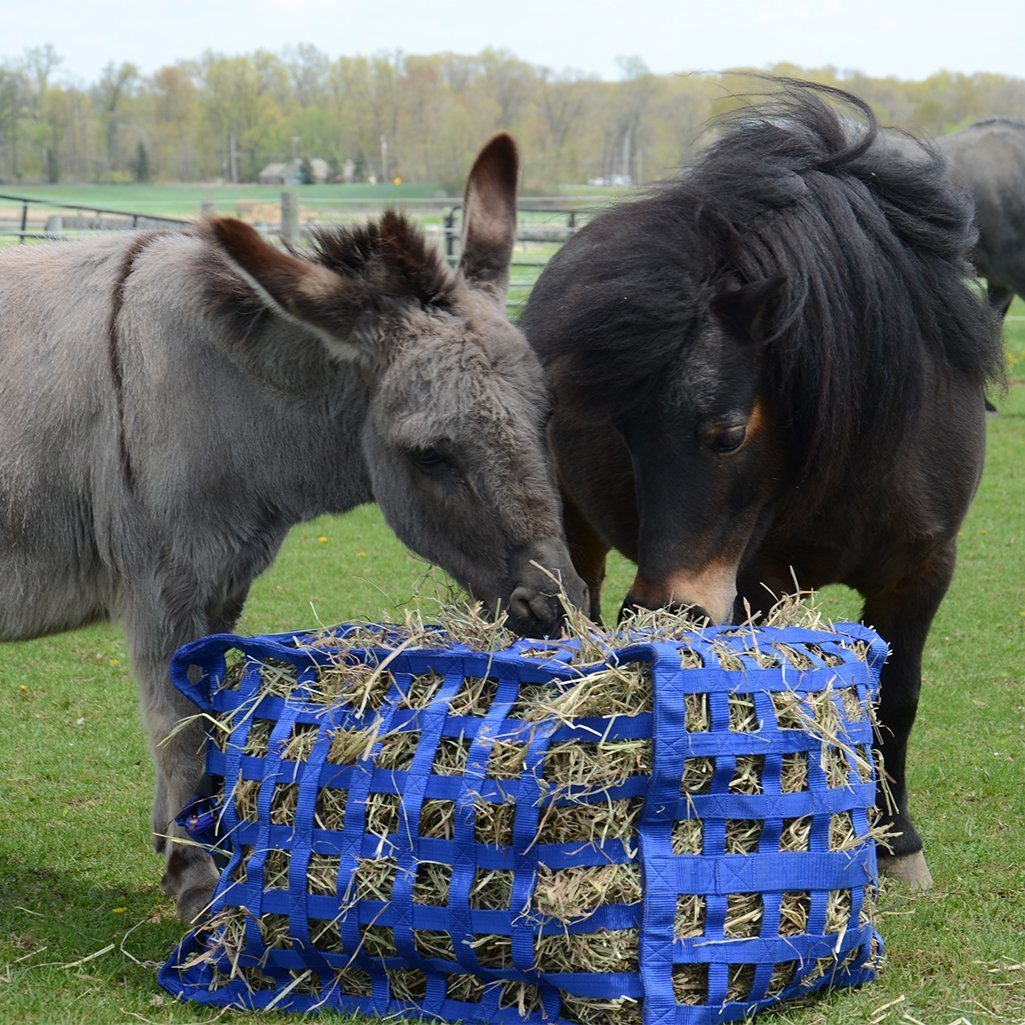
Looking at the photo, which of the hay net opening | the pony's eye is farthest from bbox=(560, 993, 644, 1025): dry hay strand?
the pony's eye

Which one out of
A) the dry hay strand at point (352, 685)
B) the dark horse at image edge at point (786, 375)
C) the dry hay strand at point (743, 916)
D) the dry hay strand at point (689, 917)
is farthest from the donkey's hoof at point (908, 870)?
the dry hay strand at point (352, 685)

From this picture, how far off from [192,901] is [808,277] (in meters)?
2.48

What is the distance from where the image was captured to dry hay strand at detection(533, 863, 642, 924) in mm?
2596

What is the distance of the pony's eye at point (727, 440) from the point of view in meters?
3.37

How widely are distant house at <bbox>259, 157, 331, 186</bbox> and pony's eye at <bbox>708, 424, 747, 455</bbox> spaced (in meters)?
46.4

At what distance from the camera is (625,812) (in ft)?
8.79

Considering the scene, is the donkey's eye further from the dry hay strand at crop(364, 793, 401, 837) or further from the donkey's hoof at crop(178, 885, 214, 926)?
the donkey's hoof at crop(178, 885, 214, 926)

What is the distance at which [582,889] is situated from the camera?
2.62m

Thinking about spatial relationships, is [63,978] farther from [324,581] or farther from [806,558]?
[324,581]

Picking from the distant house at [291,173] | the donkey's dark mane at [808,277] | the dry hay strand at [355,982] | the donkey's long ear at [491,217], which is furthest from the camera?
the distant house at [291,173]

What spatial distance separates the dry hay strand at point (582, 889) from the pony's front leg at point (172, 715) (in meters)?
1.14

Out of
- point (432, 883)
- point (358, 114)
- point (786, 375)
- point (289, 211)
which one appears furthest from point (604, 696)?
point (358, 114)

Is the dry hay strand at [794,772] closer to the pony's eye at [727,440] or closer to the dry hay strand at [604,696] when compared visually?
the dry hay strand at [604,696]

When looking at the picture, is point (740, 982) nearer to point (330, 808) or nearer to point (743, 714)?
point (743, 714)
